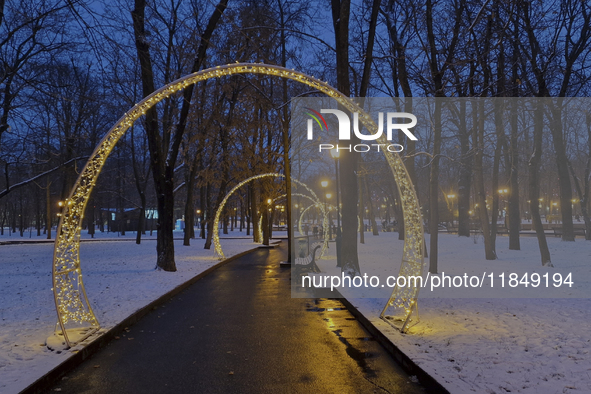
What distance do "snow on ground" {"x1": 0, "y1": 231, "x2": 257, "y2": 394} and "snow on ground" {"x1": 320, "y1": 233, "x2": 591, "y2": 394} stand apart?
4591 mm

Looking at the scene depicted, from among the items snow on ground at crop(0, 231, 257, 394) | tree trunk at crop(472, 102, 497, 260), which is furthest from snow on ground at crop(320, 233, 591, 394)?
tree trunk at crop(472, 102, 497, 260)

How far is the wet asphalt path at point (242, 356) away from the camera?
548 centimetres

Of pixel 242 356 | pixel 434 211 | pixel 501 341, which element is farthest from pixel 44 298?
pixel 434 211

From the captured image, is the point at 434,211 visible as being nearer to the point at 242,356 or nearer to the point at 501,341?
the point at 501,341

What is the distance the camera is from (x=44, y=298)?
11234 mm

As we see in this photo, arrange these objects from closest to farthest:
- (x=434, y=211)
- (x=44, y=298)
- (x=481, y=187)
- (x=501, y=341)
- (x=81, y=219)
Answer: (x=501, y=341) < (x=81, y=219) < (x=44, y=298) < (x=434, y=211) < (x=481, y=187)

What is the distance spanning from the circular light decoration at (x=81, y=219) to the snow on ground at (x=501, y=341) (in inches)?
29.4

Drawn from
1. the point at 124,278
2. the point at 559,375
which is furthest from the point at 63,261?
the point at 124,278

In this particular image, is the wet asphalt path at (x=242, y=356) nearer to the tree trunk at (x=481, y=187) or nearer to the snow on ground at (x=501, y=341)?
the snow on ground at (x=501, y=341)

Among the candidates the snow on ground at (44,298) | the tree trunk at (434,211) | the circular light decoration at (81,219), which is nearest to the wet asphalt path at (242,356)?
the snow on ground at (44,298)

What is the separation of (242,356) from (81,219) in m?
3.59

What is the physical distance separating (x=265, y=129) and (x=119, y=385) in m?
28.8

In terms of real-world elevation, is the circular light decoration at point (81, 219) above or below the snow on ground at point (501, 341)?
above

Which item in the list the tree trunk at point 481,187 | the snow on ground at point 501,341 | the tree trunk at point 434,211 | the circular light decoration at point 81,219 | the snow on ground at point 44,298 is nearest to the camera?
the snow on ground at point 501,341
